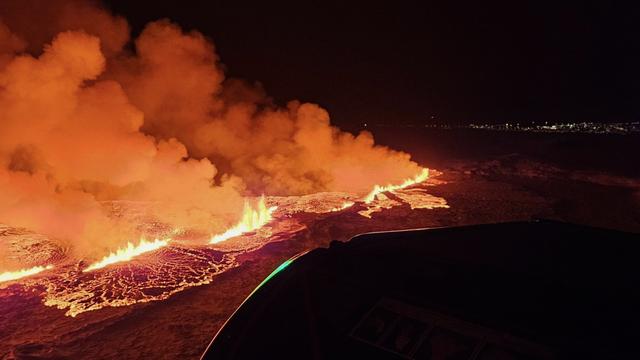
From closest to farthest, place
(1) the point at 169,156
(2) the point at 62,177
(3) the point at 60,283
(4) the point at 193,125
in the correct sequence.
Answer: (3) the point at 60,283 < (2) the point at 62,177 < (1) the point at 169,156 < (4) the point at 193,125

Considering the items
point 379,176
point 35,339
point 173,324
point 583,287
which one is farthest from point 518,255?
point 379,176

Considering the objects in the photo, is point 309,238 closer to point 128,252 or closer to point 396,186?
point 128,252

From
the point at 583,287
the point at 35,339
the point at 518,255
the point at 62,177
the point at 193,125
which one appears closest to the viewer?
the point at 583,287

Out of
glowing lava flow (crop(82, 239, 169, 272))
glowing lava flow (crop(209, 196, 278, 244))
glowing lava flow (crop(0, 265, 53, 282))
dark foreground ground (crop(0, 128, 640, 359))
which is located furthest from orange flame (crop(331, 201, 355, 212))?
glowing lava flow (crop(0, 265, 53, 282))

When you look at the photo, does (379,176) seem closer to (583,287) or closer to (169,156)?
(169,156)

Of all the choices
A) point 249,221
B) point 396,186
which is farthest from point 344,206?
point 396,186

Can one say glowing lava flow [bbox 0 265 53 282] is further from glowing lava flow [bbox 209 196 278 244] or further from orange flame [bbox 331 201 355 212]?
orange flame [bbox 331 201 355 212]
